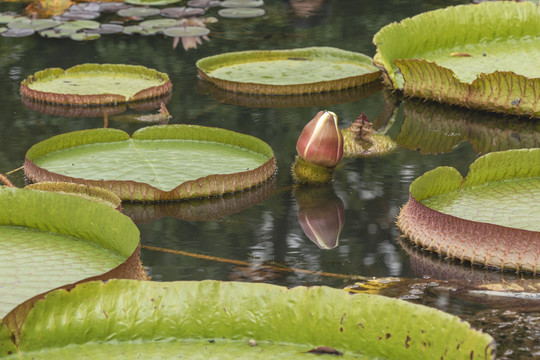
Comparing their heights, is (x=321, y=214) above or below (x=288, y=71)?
below

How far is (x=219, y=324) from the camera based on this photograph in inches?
96.5

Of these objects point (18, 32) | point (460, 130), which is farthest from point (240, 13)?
point (460, 130)

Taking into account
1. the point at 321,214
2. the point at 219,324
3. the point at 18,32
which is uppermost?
the point at 219,324

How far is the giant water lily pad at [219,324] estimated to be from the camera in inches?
91.6

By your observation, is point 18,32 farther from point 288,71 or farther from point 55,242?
point 55,242

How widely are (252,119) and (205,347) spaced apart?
3.55 m

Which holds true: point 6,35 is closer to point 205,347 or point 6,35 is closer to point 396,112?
point 396,112

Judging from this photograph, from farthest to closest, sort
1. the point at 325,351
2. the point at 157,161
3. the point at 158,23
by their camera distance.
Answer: the point at 158,23 → the point at 157,161 → the point at 325,351

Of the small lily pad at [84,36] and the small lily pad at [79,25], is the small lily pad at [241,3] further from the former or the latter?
the small lily pad at [84,36]

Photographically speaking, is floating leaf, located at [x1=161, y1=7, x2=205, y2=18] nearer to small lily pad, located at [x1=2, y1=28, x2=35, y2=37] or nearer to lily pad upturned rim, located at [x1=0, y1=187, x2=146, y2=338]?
small lily pad, located at [x1=2, y1=28, x2=35, y2=37]

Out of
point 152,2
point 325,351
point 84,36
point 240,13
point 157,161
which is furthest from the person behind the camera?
point 152,2

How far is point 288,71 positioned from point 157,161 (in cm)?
226

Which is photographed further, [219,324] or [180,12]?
[180,12]

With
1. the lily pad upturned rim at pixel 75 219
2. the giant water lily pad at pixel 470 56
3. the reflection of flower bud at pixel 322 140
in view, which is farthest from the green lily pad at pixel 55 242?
the giant water lily pad at pixel 470 56
